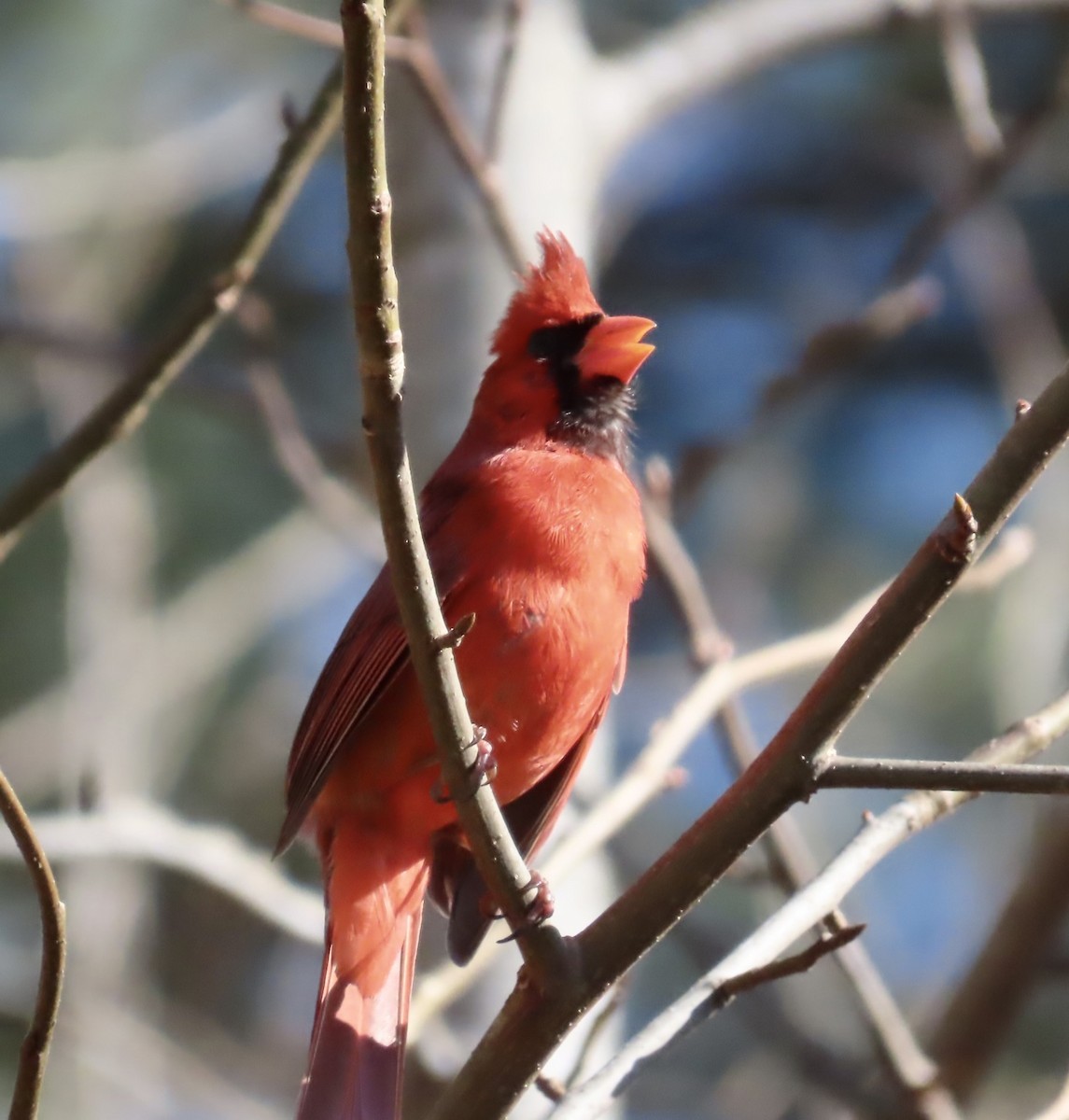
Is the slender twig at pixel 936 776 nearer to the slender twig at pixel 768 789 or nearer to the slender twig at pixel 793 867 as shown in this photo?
the slender twig at pixel 768 789

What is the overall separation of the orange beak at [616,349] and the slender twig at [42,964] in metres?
1.43

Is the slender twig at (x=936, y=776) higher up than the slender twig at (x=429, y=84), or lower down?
lower down

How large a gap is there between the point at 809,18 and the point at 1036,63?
3230 mm

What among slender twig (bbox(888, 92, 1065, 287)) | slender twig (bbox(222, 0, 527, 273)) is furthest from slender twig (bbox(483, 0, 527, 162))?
slender twig (bbox(888, 92, 1065, 287))

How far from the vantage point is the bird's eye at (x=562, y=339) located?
8.77 ft

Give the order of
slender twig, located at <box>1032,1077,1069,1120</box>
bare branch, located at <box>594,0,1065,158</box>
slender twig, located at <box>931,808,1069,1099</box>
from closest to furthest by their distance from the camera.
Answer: slender twig, located at <box>1032,1077,1069,1120</box> → slender twig, located at <box>931,808,1069,1099</box> → bare branch, located at <box>594,0,1065,158</box>

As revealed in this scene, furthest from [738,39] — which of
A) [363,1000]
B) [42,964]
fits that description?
[42,964]

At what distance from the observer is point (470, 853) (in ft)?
8.53

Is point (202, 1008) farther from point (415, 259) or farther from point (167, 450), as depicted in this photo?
point (415, 259)

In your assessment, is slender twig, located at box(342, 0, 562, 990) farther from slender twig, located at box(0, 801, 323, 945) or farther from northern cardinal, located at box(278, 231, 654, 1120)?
slender twig, located at box(0, 801, 323, 945)

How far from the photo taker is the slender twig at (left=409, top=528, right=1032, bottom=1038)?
2422mm

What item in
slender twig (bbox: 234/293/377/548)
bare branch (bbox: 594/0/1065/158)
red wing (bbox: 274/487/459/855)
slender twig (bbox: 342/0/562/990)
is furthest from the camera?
bare branch (bbox: 594/0/1065/158)

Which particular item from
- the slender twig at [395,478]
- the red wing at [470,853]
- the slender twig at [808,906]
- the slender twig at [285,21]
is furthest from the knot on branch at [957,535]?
the slender twig at [285,21]

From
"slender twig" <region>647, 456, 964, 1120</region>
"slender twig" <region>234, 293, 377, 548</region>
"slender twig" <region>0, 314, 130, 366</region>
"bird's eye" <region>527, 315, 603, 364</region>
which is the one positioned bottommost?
"slender twig" <region>647, 456, 964, 1120</region>
